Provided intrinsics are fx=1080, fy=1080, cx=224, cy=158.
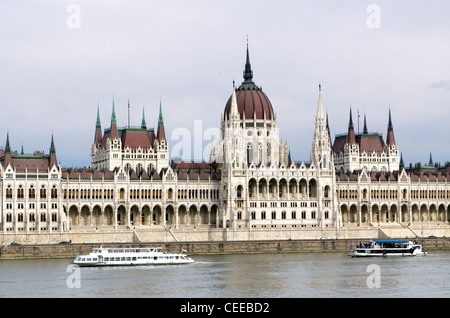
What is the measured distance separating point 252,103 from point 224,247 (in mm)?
41843

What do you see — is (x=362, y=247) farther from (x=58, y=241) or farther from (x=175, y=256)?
(x=58, y=241)

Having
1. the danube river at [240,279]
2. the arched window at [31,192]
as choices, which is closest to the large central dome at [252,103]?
the arched window at [31,192]

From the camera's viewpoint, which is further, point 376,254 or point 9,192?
point 9,192

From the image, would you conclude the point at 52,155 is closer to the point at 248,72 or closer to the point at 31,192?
the point at 31,192

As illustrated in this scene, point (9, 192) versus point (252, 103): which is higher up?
point (252, 103)

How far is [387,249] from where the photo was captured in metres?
144

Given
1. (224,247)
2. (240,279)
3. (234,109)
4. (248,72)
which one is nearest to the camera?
(240,279)

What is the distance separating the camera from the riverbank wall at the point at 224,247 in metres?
136

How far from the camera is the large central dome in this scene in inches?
7224

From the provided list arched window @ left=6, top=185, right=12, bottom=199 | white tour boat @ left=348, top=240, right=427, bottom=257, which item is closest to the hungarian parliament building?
arched window @ left=6, top=185, right=12, bottom=199

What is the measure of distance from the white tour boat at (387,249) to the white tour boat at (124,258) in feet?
84.2

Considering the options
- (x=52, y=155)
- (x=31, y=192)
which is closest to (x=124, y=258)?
(x=31, y=192)
